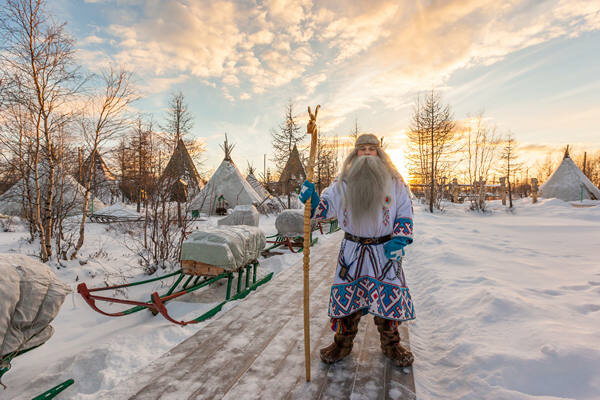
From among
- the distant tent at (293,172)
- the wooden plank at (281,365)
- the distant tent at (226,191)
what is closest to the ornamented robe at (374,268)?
the wooden plank at (281,365)

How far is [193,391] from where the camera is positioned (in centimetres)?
207

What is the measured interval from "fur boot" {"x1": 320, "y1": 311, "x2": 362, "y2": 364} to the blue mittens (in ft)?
3.14

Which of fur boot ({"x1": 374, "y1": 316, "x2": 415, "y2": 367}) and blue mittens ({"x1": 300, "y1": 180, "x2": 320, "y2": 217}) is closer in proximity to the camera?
blue mittens ({"x1": 300, "y1": 180, "x2": 320, "y2": 217})

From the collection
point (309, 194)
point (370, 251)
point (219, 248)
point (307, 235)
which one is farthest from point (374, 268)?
point (219, 248)

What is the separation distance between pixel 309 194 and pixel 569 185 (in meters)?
31.2

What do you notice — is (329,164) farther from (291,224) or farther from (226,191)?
(291,224)

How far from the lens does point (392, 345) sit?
2.44 meters

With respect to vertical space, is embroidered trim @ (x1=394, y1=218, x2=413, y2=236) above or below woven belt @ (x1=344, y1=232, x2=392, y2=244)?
above

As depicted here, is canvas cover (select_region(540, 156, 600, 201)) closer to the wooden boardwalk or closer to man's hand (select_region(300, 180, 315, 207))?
the wooden boardwalk

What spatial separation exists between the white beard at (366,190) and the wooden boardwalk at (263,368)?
118cm

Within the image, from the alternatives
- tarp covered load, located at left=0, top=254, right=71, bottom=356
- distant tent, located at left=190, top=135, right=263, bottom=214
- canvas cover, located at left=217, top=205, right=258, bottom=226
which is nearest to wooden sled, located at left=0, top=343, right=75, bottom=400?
tarp covered load, located at left=0, top=254, right=71, bottom=356

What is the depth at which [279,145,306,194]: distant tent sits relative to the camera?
23.2 m

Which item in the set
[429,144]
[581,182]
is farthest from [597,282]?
[581,182]

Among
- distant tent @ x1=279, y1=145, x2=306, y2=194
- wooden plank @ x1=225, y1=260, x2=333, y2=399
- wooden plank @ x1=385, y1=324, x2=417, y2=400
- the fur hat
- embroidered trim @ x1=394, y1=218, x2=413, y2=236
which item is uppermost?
distant tent @ x1=279, y1=145, x2=306, y2=194
